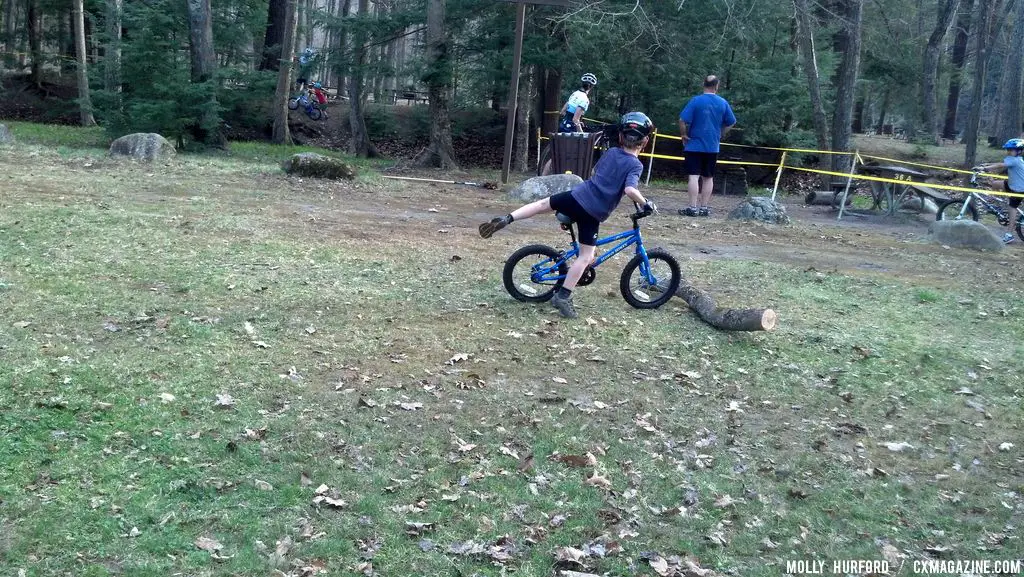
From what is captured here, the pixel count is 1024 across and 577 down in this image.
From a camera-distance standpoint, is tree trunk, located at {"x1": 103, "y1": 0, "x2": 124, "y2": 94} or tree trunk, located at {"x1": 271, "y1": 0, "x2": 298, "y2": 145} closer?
tree trunk, located at {"x1": 103, "y1": 0, "x2": 124, "y2": 94}

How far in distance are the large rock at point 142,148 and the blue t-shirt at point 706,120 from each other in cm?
910

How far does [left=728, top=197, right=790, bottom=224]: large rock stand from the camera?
13.9 metres

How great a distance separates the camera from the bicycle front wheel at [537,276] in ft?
26.4

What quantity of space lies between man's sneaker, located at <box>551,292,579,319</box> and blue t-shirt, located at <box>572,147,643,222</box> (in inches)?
33.8

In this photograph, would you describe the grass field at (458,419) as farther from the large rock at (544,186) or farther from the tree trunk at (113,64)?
the tree trunk at (113,64)

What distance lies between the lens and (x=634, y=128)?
756 cm

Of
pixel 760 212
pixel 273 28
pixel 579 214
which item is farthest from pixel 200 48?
pixel 579 214

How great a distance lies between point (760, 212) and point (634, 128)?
6.93m

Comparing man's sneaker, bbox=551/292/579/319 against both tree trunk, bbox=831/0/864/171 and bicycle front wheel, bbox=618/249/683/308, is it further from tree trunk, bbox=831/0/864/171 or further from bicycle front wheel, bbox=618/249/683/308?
tree trunk, bbox=831/0/864/171

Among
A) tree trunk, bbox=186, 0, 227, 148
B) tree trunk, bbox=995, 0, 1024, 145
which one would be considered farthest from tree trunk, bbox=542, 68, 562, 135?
tree trunk, bbox=995, 0, 1024, 145

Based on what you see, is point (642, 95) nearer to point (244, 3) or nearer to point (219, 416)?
point (244, 3)

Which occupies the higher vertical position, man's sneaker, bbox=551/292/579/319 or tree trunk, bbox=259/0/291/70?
tree trunk, bbox=259/0/291/70

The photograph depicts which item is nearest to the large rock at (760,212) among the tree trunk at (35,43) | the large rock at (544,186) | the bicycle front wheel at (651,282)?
the large rock at (544,186)

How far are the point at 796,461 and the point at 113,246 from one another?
7030mm
